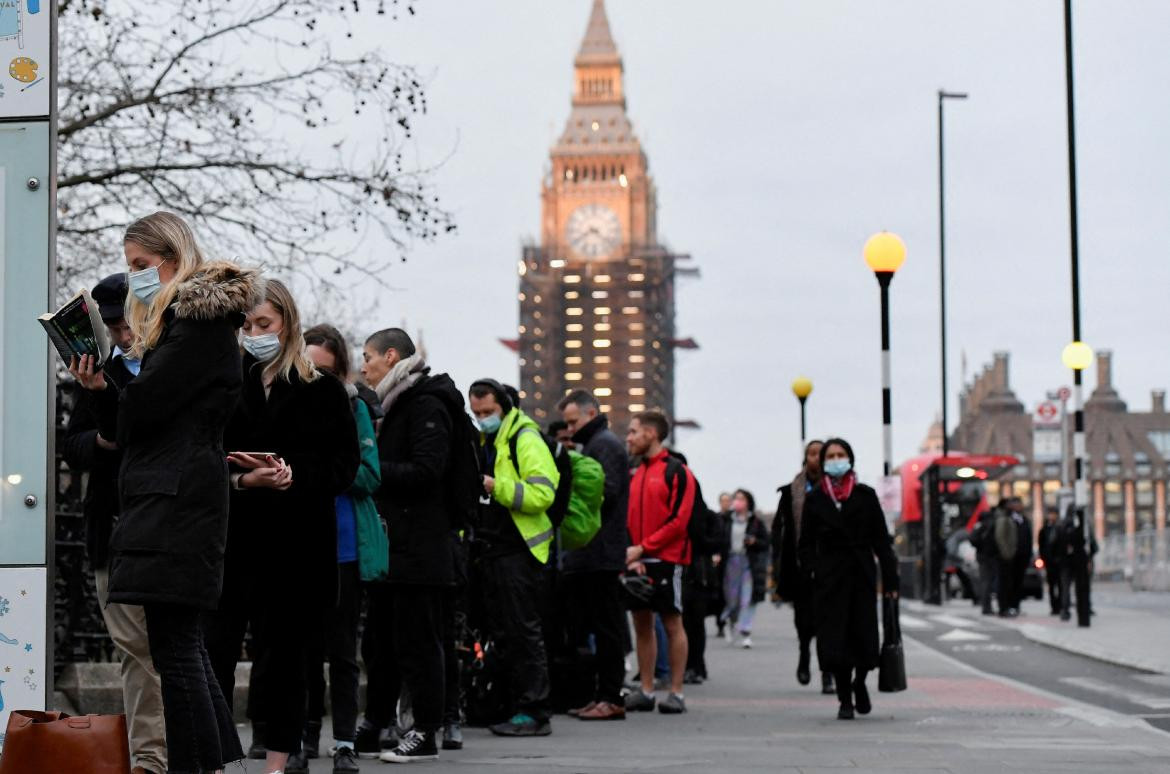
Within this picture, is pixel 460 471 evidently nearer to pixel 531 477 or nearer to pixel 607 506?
pixel 531 477

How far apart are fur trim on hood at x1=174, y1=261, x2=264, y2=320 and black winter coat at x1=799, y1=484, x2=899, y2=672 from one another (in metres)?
7.01

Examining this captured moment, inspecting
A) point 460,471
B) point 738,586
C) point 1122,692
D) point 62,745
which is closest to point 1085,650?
point 738,586

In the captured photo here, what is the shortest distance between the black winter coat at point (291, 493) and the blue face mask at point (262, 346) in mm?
100

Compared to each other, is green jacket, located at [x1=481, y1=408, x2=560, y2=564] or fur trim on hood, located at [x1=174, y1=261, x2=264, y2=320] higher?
fur trim on hood, located at [x1=174, y1=261, x2=264, y2=320]

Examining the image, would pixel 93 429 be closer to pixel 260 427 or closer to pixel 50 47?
pixel 260 427

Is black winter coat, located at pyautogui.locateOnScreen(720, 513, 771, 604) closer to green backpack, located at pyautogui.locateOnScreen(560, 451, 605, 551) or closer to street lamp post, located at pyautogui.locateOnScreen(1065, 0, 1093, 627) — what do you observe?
street lamp post, located at pyautogui.locateOnScreen(1065, 0, 1093, 627)

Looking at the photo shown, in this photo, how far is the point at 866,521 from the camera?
42.3 ft

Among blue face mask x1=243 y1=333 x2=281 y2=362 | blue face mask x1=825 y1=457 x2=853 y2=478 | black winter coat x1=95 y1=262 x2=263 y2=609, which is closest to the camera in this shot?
black winter coat x1=95 y1=262 x2=263 y2=609

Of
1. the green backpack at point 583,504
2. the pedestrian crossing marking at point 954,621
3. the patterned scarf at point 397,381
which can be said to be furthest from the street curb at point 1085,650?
the patterned scarf at point 397,381

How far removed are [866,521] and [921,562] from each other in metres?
31.2

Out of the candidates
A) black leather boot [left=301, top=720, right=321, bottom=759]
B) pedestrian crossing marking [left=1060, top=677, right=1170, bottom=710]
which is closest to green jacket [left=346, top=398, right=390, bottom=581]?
black leather boot [left=301, top=720, right=321, bottom=759]

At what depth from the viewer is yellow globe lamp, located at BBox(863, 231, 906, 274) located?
18.0 metres

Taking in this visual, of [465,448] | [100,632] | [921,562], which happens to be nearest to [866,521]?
[465,448]

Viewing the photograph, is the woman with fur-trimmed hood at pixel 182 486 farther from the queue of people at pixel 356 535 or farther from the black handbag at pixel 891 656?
the black handbag at pixel 891 656
